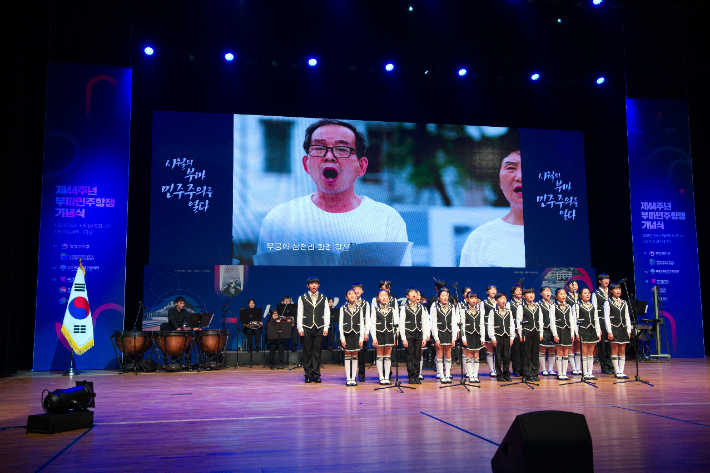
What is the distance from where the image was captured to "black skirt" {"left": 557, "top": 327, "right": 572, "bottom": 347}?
365 inches

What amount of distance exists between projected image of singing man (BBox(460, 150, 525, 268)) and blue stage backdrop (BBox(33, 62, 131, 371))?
746 cm

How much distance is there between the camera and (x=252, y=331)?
480 inches

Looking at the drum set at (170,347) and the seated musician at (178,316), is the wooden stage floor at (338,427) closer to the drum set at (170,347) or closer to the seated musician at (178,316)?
the drum set at (170,347)

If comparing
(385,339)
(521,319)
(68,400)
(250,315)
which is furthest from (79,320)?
(521,319)

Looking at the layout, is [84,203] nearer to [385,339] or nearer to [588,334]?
[385,339]

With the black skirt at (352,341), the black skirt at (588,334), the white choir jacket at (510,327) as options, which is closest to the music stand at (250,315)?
the black skirt at (352,341)

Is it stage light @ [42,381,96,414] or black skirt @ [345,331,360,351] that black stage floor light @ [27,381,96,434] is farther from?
black skirt @ [345,331,360,351]

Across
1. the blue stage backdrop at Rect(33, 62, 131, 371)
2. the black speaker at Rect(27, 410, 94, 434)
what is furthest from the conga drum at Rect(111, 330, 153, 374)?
the black speaker at Rect(27, 410, 94, 434)

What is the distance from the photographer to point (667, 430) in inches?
193

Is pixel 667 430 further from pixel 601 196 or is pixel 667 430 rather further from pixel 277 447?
pixel 601 196

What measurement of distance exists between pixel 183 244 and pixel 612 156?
1028 centimetres

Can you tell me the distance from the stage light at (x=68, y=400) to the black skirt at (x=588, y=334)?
7125 mm

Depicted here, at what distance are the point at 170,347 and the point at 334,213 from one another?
4349 millimetres

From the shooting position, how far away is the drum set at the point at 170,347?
11.0 metres
